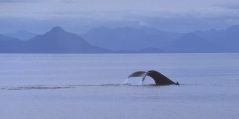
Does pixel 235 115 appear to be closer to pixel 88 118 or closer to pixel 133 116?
pixel 133 116

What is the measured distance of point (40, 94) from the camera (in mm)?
65875

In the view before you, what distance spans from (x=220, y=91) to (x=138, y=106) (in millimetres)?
16451

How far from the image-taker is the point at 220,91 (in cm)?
6875

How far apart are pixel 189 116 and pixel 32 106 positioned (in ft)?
45.3

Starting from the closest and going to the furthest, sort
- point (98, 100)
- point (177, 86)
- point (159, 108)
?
point (159, 108)
point (98, 100)
point (177, 86)

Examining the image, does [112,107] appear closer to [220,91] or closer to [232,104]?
[232,104]

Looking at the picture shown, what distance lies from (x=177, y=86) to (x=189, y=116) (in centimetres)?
2614

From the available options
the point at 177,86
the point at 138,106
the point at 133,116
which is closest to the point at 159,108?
the point at 138,106

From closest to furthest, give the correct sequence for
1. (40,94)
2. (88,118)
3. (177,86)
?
(88,118), (40,94), (177,86)

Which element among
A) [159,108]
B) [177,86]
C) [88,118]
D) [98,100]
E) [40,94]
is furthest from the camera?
[177,86]

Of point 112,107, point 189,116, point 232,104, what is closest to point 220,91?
point 232,104

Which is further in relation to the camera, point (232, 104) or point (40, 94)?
point (40, 94)

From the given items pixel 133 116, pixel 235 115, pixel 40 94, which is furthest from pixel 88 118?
pixel 40 94

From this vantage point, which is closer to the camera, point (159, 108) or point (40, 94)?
point (159, 108)
